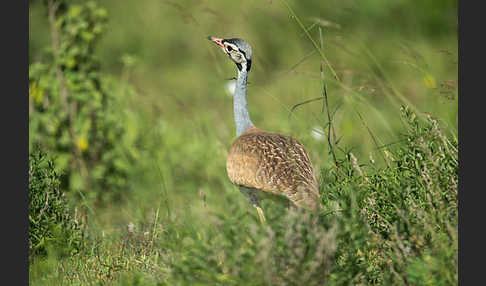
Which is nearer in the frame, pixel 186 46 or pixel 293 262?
pixel 293 262

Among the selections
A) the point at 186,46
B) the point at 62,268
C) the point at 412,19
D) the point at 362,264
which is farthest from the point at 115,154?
the point at 412,19

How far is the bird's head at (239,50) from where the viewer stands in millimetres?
4297

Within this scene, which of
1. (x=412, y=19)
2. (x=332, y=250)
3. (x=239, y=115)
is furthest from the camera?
(x=412, y=19)

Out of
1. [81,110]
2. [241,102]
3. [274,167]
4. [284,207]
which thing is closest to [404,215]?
[284,207]

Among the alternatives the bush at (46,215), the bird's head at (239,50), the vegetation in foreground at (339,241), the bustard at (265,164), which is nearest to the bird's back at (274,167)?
the bustard at (265,164)

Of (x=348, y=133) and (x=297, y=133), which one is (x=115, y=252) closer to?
(x=297, y=133)

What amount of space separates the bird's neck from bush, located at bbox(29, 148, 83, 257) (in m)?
1.32

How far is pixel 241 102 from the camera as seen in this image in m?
4.43

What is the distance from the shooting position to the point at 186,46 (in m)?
9.74

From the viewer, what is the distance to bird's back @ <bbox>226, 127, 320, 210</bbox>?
11.8ft

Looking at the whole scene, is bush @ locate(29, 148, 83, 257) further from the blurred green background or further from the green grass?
the blurred green background

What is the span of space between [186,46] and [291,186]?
6458 mm

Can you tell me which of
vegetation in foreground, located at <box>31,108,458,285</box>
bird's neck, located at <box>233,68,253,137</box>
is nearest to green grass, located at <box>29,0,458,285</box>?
vegetation in foreground, located at <box>31,108,458,285</box>

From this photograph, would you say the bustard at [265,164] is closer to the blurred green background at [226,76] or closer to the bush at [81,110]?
the blurred green background at [226,76]
